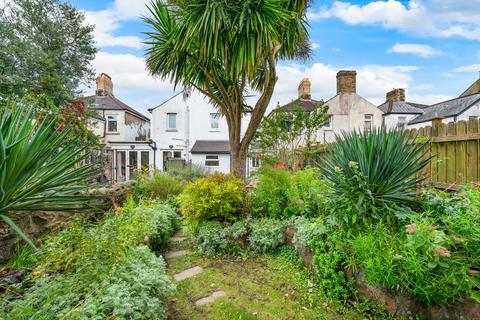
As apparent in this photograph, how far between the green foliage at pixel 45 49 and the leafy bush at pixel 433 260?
849 cm

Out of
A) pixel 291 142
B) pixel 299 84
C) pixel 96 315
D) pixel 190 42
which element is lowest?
pixel 96 315

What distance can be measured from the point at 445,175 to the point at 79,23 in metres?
13.2

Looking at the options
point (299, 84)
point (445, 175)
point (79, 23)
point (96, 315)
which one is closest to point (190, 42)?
point (96, 315)

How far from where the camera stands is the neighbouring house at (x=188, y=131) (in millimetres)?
16125

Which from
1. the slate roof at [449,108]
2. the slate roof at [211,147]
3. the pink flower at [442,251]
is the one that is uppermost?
the slate roof at [449,108]

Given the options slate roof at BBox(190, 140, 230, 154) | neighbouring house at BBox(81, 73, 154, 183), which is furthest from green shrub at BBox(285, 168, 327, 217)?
neighbouring house at BBox(81, 73, 154, 183)

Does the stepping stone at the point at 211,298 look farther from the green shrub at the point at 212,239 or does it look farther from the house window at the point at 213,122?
the house window at the point at 213,122

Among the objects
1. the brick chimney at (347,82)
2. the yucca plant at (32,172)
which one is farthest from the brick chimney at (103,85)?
the yucca plant at (32,172)

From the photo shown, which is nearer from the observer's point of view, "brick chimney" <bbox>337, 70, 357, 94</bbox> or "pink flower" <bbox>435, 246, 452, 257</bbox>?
"pink flower" <bbox>435, 246, 452, 257</bbox>

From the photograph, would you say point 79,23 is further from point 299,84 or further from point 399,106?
point 399,106

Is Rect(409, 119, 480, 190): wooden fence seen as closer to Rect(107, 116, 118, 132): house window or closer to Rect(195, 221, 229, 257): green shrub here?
Rect(195, 221, 229, 257): green shrub

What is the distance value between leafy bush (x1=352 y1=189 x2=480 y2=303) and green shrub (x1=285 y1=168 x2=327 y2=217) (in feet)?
3.76

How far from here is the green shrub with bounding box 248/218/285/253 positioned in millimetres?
3822

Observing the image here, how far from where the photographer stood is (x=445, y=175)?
4070 millimetres
